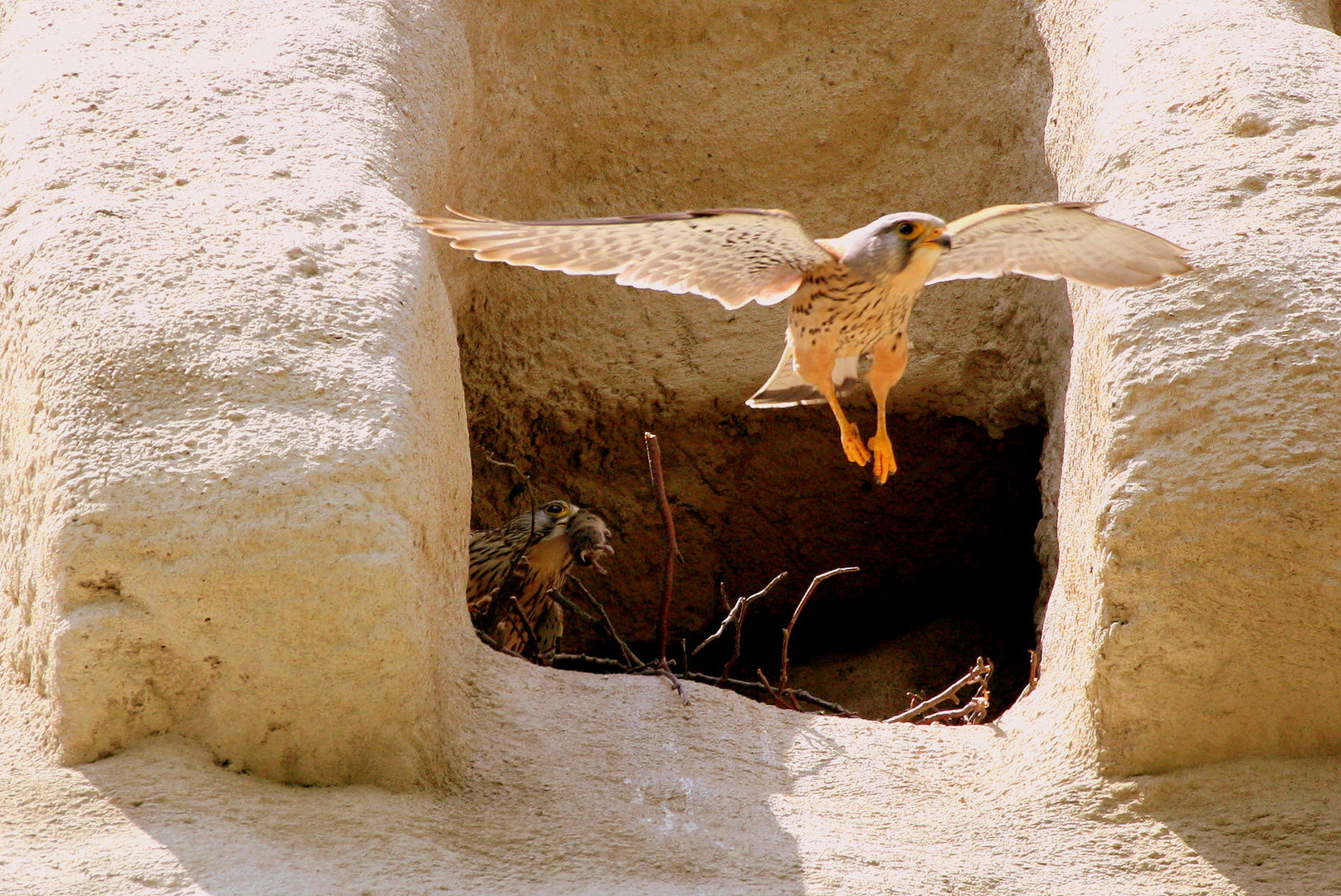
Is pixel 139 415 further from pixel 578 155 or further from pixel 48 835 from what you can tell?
pixel 578 155

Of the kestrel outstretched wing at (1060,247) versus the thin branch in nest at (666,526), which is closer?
the kestrel outstretched wing at (1060,247)

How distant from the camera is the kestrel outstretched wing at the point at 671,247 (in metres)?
2.93

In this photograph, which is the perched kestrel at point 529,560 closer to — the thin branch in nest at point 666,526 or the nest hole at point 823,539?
the nest hole at point 823,539

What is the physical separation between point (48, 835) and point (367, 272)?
134 centimetres

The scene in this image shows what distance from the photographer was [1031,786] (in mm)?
3088

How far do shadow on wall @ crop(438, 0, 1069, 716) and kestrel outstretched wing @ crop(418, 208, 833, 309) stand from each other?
1.34 metres

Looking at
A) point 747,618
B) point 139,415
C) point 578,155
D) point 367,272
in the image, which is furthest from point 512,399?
point 139,415

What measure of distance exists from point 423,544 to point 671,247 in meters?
0.93

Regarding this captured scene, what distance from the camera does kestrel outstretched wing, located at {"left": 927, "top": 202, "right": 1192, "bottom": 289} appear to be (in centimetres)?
307

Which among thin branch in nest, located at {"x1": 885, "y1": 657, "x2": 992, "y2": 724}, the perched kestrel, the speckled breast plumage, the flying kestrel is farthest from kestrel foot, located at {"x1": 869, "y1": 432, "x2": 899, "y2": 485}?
the perched kestrel

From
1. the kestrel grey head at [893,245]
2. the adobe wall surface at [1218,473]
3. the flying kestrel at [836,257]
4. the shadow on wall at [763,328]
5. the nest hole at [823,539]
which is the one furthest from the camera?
the nest hole at [823,539]

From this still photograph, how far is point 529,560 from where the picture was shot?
433 cm

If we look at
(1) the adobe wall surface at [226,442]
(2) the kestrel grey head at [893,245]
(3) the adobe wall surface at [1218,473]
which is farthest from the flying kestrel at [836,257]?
(1) the adobe wall surface at [226,442]

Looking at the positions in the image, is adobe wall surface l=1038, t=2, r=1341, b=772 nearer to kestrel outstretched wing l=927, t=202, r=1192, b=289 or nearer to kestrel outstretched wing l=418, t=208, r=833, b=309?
kestrel outstretched wing l=927, t=202, r=1192, b=289
